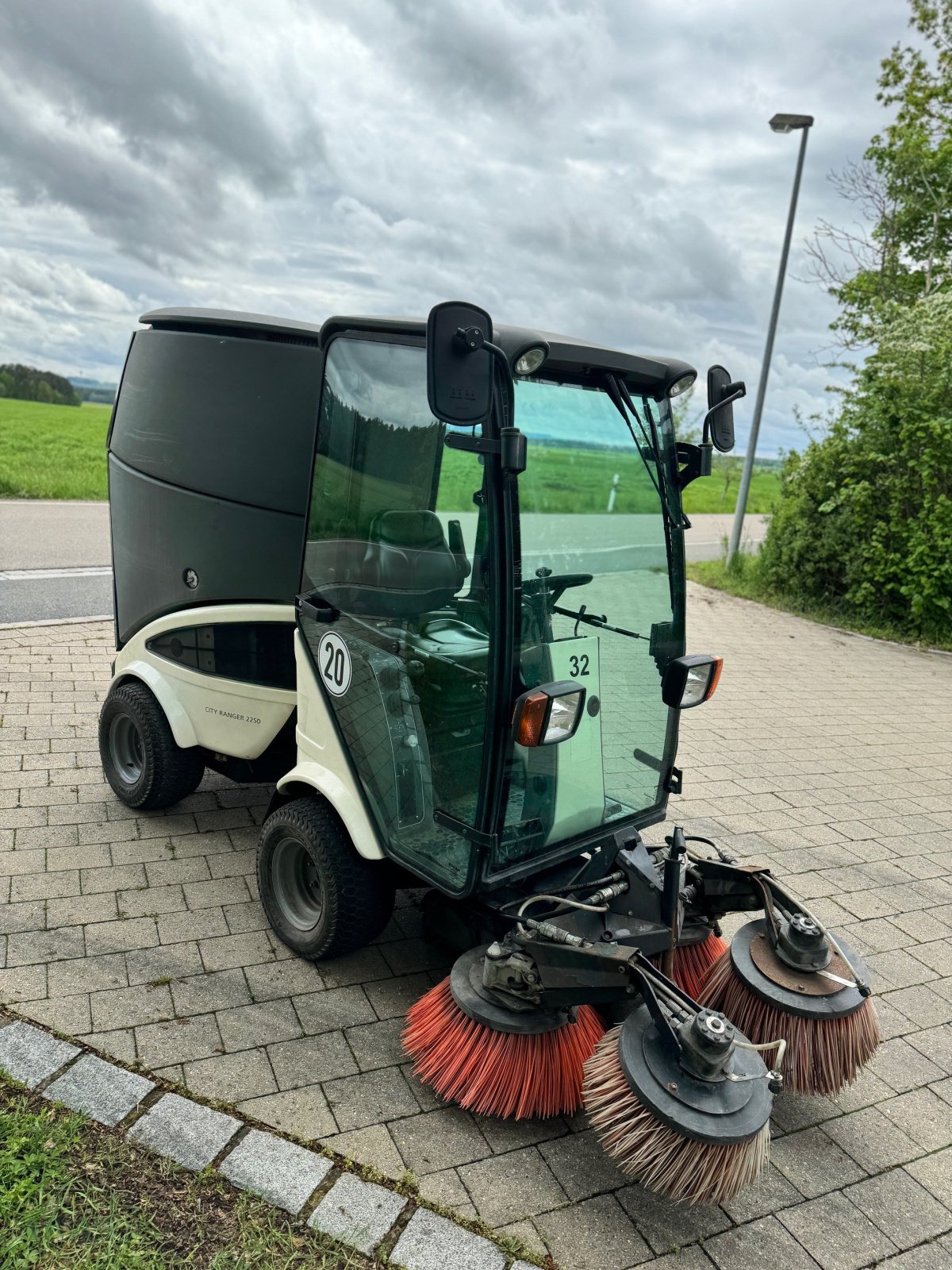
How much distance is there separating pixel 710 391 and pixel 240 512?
194cm

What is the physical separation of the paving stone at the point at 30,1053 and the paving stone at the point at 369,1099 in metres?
0.80

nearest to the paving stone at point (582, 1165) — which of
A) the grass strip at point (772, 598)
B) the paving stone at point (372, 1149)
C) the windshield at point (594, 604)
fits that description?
the paving stone at point (372, 1149)

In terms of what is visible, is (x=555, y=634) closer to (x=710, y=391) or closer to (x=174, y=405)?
(x=710, y=391)

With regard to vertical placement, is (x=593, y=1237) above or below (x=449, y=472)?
below

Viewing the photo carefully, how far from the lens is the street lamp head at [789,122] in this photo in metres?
12.9

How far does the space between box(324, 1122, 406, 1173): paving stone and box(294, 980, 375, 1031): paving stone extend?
0.46m

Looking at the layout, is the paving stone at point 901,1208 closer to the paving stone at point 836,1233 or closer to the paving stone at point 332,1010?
the paving stone at point 836,1233

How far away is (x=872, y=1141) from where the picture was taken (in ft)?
9.58

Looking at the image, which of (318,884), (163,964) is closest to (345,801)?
(318,884)

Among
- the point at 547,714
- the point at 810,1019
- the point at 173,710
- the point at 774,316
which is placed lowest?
the point at 810,1019

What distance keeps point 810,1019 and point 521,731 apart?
1.28m

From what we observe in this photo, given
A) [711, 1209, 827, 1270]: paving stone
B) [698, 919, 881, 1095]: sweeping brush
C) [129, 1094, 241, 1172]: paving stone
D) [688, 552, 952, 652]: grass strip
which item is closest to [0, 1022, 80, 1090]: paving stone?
[129, 1094, 241, 1172]: paving stone

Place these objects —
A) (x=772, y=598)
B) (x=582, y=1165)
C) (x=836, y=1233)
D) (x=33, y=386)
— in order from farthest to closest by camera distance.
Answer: (x=33, y=386)
(x=772, y=598)
(x=582, y=1165)
(x=836, y=1233)

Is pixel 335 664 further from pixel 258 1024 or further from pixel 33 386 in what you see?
pixel 33 386
